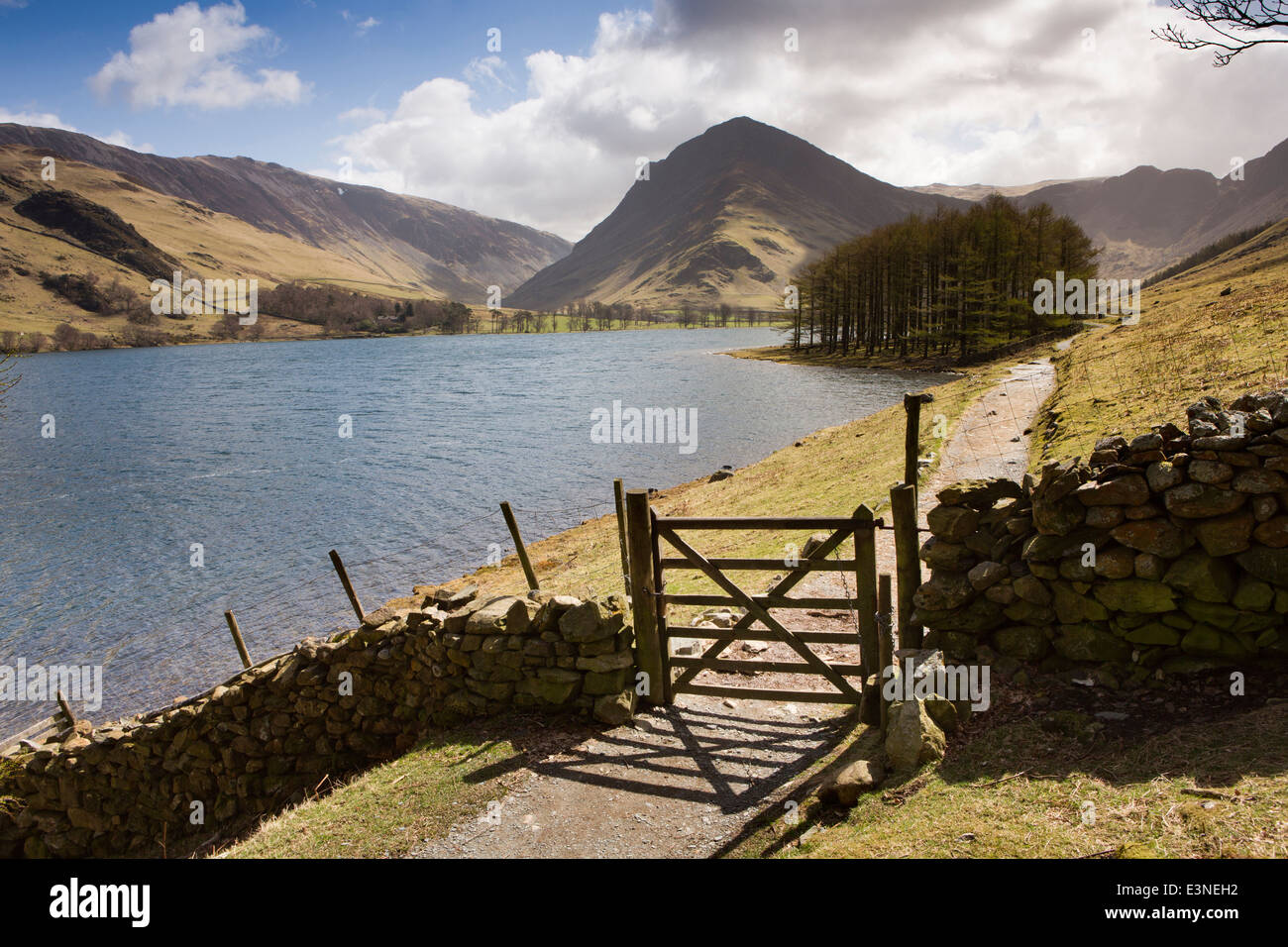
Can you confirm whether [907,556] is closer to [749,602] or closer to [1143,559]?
[749,602]

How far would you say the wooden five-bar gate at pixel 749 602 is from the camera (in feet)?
31.1

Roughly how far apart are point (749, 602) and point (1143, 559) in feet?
15.9

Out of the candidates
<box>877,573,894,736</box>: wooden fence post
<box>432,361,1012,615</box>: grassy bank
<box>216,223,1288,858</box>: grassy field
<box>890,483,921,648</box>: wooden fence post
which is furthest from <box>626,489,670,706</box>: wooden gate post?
<box>432,361,1012,615</box>: grassy bank

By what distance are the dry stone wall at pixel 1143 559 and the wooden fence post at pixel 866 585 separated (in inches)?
31.8

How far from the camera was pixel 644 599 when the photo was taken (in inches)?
420

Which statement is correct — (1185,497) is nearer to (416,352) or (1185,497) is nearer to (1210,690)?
(1210,690)

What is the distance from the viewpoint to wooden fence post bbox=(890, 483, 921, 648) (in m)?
9.36

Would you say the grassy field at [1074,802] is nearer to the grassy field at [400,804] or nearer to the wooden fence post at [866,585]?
the wooden fence post at [866,585]

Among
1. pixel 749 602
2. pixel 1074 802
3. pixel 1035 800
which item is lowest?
pixel 1035 800

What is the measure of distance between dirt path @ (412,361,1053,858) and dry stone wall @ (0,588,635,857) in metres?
0.96

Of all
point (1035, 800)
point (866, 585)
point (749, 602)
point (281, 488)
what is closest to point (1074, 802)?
point (1035, 800)

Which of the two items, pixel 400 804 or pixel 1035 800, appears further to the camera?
pixel 400 804
